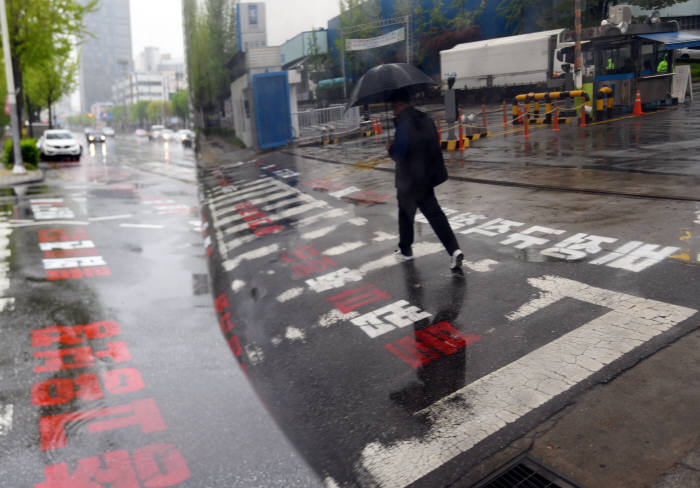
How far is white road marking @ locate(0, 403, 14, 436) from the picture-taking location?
4.10 m

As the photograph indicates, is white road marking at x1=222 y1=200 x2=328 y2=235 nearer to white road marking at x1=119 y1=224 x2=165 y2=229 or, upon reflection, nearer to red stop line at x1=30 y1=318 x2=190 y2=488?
white road marking at x1=119 y1=224 x2=165 y2=229

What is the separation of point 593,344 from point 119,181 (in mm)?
18630

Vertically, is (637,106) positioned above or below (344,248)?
above

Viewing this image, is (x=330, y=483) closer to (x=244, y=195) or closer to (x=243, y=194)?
(x=244, y=195)

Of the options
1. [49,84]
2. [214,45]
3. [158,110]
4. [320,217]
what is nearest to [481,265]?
[320,217]

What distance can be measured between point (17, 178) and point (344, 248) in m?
17.1

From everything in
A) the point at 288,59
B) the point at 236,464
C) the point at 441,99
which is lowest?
the point at 236,464

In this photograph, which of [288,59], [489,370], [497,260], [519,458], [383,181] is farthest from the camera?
[288,59]

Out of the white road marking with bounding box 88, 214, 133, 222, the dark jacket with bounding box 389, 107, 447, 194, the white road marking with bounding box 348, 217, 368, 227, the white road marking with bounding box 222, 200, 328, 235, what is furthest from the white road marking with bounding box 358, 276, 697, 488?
the white road marking with bounding box 88, 214, 133, 222

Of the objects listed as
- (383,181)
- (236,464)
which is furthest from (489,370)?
(383,181)

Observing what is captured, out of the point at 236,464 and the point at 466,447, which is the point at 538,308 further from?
the point at 236,464

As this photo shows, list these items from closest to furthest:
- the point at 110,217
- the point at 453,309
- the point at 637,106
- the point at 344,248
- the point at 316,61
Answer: the point at 453,309 → the point at 344,248 → the point at 110,217 → the point at 637,106 → the point at 316,61

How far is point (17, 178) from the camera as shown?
21000 millimetres

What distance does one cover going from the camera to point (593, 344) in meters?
4.53
